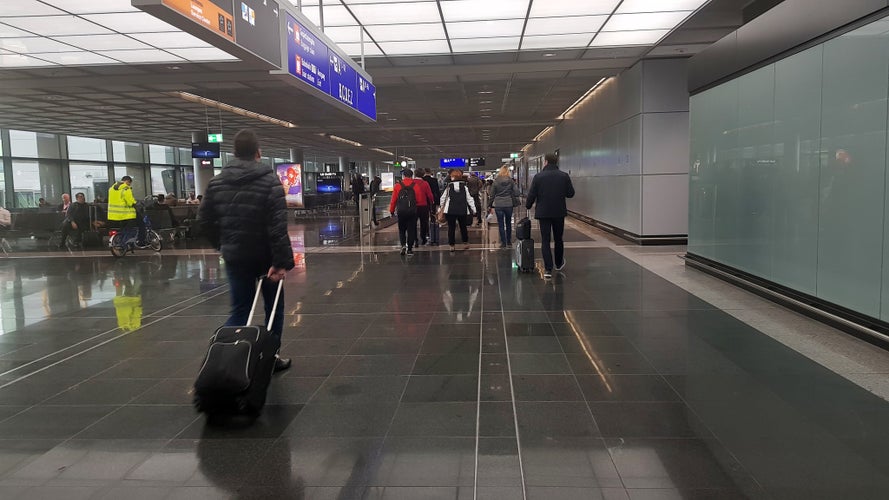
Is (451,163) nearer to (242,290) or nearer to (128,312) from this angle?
(128,312)

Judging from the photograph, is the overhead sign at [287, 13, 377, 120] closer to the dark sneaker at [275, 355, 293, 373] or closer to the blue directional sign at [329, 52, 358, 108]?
the blue directional sign at [329, 52, 358, 108]

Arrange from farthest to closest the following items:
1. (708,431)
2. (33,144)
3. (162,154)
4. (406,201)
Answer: (162,154) → (33,144) → (406,201) → (708,431)

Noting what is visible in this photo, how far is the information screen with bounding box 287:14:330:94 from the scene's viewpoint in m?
6.57

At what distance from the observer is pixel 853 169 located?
16.7 ft

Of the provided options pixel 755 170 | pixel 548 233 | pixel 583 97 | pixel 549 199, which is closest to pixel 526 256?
pixel 548 233

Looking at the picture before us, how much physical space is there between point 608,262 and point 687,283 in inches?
86.1

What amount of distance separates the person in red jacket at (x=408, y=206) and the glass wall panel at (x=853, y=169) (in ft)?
24.1

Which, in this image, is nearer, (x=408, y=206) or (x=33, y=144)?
(x=408, y=206)

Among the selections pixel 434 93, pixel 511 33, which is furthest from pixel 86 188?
pixel 511 33

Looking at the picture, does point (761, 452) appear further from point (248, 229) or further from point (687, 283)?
point (687, 283)

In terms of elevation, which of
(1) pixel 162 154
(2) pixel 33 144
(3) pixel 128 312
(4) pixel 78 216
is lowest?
(3) pixel 128 312

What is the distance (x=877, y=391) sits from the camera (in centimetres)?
379

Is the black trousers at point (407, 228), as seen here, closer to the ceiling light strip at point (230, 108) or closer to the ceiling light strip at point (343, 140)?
the ceiling light strip at point (230, 108)

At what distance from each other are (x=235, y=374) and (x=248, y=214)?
1.12 m
